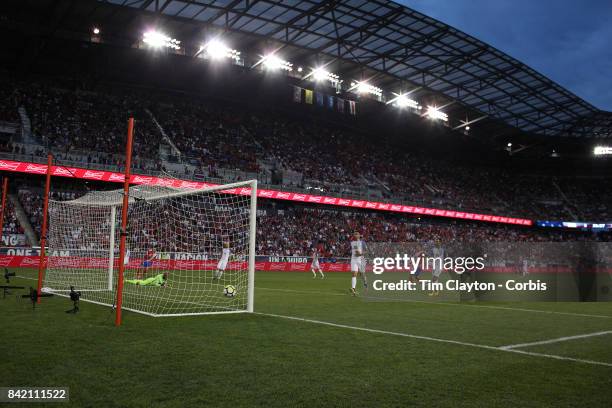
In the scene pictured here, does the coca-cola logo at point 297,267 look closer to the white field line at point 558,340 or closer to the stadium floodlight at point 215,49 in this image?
the stadium floodlight at point 215,49

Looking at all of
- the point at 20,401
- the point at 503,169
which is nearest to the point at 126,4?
the point at 20,401

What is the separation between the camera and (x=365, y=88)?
146 ft

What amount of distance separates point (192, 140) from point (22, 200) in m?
13.7

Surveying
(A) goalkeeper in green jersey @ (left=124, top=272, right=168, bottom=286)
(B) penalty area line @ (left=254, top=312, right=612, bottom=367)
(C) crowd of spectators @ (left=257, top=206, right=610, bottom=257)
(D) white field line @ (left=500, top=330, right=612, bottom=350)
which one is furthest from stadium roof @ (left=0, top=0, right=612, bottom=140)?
(D) white field line @ (left=500, top=330, right=612, bottom=350)

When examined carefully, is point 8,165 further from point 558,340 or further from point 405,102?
point 405,102

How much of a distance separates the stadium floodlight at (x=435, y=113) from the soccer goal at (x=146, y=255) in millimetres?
28675

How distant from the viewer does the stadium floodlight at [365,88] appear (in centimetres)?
4391

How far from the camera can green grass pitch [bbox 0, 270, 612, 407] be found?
183 inches

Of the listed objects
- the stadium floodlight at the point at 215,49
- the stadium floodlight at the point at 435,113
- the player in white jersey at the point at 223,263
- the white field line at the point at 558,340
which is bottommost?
the white field line at the point at 558,340

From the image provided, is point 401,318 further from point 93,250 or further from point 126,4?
point 126,4

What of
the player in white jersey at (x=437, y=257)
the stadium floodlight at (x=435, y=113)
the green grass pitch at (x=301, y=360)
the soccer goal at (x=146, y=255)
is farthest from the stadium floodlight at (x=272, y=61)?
the green grass pitch at (x=301, y=360)

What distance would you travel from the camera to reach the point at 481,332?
880 centimetres

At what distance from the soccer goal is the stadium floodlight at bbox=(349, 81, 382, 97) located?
71.1 feet

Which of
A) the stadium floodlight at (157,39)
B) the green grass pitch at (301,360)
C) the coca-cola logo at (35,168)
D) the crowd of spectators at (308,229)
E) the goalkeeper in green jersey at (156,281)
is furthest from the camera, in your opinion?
the stadium floodlight at (157,39)
